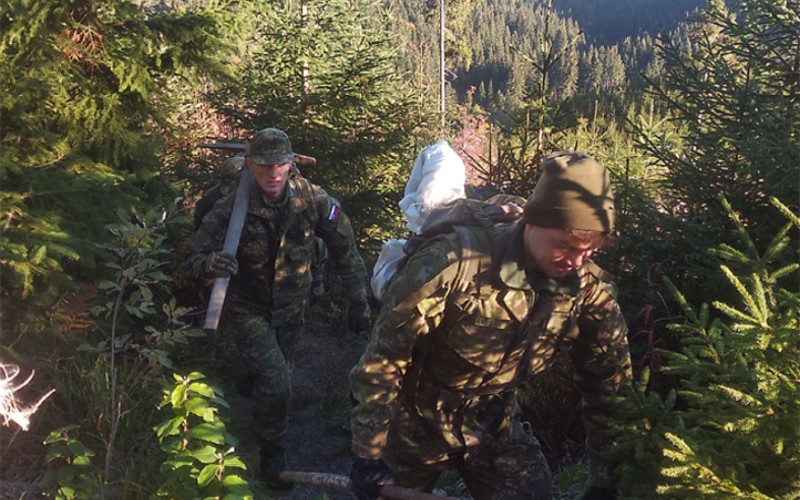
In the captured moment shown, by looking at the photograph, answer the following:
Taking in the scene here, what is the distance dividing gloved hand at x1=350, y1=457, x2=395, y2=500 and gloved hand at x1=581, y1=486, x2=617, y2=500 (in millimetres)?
834

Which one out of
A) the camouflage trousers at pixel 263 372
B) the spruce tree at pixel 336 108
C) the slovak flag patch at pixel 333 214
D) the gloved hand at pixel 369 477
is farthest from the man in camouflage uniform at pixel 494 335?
the spruce tree at pixel 336 108

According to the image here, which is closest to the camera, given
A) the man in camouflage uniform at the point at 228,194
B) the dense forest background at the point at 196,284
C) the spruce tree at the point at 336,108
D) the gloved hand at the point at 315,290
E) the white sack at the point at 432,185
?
the dense forest background at the point at 196,284

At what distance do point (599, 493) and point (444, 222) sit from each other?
1300 mm

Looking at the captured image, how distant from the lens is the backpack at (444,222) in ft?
8.69

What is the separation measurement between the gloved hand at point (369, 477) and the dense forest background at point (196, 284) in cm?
51

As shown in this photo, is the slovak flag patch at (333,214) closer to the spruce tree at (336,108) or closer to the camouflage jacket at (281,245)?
the camouflage jacket at (281,245)

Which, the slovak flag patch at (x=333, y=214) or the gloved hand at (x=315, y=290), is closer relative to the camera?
the slovak flag patch at (x=333, y=214)

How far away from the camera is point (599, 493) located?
2.71m

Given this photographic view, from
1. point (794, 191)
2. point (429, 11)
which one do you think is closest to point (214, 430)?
point (794, 191)

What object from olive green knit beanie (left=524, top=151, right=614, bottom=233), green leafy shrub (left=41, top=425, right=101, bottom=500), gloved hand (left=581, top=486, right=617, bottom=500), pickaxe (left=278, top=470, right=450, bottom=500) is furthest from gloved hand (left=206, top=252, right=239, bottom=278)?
gloved hand (left=581, top=486, right=617, bottom=500)

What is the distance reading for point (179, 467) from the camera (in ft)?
7.73

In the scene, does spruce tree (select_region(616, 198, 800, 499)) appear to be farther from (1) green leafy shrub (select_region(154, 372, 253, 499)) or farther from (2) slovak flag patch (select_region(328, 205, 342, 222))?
(2) slovak flag patch (select_region(328, 205, 342, 222))

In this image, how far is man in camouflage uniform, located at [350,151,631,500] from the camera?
236cm

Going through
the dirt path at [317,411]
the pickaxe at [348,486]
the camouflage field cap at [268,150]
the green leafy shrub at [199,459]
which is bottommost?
the dirt path at [317,411]
